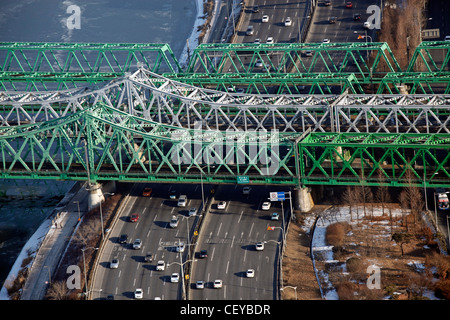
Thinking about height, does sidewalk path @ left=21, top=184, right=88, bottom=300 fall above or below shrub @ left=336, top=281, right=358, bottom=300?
above

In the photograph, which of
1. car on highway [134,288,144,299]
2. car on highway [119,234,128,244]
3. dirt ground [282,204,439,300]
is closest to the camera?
dirt ground [282,204,439,300]

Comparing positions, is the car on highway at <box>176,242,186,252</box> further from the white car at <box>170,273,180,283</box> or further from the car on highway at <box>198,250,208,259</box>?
the white car at <box>170,273,180,283</box>

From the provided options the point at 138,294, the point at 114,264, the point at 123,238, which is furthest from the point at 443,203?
the point at 114,264

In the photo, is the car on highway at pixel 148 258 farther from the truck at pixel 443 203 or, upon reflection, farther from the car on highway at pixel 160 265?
the truck at pixel 443 203

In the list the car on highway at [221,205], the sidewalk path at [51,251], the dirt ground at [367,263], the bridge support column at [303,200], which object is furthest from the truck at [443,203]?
the sidewalk path at [51,251]

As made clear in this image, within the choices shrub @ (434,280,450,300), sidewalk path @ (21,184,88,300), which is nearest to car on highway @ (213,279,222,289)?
sidewalk path @ (21,184,88,300)

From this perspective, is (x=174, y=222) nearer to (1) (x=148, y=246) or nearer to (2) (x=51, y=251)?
(1) (x=148, y=246)

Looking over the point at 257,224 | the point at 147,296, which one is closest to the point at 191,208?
the point at 257,224

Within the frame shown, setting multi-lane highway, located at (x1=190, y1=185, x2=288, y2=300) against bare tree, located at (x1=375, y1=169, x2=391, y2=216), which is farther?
bare tree, located at (x1=375, y1=169, x2=391, y2=216)
